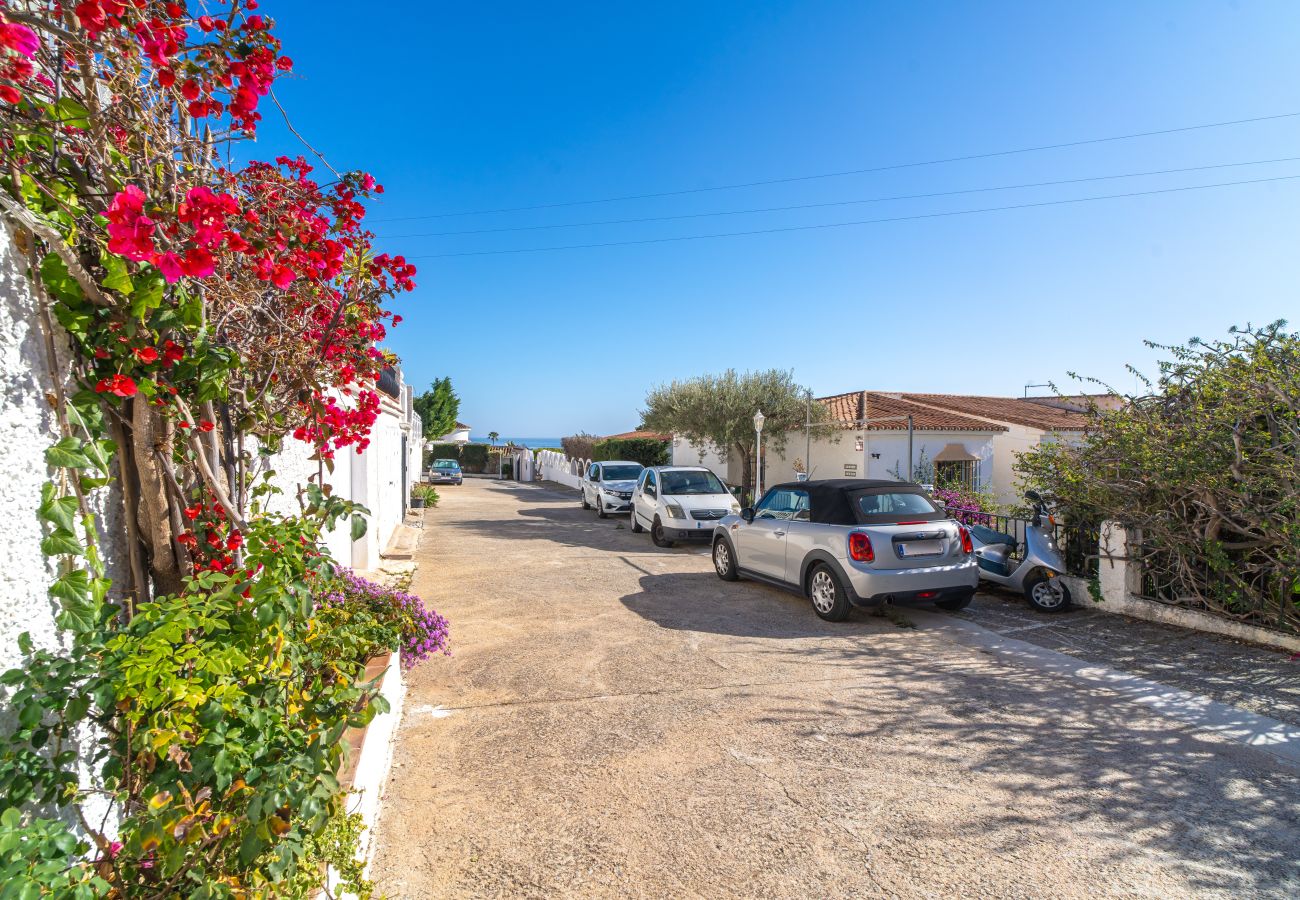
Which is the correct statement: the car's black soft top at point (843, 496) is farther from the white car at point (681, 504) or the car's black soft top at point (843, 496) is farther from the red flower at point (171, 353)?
the red flower at point (171, 353)

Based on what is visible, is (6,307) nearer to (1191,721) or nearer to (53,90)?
(53,90)

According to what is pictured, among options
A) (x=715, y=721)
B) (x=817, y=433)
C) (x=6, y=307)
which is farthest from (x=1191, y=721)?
(x=817, y=433)

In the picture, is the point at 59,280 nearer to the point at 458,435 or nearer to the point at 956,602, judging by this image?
the point at 956,602

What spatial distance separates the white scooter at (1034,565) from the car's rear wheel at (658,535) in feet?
21.2

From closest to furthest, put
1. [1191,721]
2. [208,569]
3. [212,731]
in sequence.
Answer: [212,731] < [208,569] < [1191,721]

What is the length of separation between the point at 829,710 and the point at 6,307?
497 cm

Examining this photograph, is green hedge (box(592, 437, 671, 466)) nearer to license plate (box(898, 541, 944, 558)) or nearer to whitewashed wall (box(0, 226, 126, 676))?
license plate (box(898, 541, 944, 558))

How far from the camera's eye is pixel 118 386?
2.03 metres

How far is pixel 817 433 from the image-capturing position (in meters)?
22.5

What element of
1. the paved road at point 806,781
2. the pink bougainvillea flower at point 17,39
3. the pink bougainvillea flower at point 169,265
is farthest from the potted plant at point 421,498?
the pink bougainvillea flower at point 17,39

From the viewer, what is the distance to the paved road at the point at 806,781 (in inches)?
123

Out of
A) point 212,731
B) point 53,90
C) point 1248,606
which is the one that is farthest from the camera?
point 1248,606

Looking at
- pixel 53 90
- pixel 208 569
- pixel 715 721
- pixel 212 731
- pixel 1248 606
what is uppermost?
pixel 53 90

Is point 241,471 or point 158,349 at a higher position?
point 158,349
